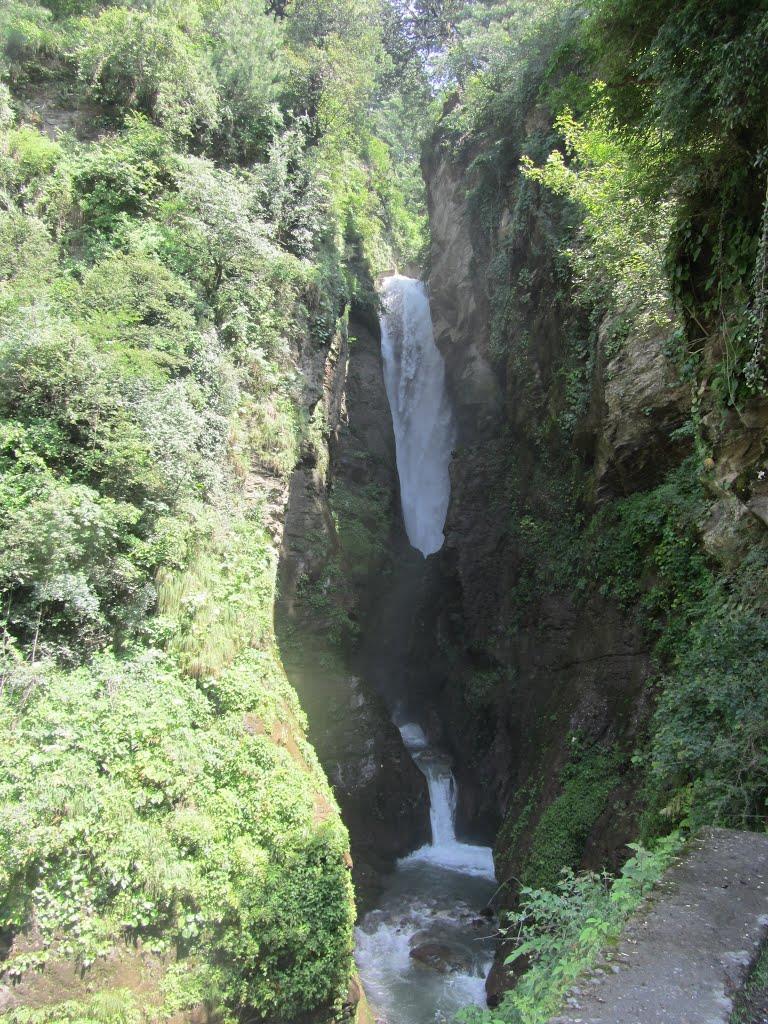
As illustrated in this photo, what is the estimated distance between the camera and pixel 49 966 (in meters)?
5.38

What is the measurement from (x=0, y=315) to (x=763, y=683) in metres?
10.9

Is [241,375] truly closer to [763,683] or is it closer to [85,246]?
[85,246]

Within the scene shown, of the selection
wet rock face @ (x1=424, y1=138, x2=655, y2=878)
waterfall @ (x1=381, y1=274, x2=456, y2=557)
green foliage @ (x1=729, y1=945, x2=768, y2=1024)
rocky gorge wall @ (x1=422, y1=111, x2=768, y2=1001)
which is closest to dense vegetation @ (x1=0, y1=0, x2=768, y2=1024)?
rocky gorge wall @ (x1=422, y1=111, x2=768, y2=1001)

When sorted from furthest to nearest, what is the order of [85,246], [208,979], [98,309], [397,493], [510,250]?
[397,493], [510,250], [85,246], [98,309], [208,979]

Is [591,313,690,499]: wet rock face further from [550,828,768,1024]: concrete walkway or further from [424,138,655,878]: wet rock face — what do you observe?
[550,828,768,1024]: concrete walkway

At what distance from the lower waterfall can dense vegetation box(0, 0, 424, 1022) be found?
434cm

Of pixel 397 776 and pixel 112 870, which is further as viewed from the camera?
pixel 397 776

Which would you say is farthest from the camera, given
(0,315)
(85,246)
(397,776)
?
(397,776)

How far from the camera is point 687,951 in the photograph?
2879mm

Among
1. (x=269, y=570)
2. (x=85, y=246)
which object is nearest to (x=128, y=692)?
(x=269, y=570)

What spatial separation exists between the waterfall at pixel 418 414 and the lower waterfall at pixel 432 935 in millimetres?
11236

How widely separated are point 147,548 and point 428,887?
10842mm

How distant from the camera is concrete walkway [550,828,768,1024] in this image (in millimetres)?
2566

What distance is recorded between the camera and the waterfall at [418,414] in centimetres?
2497
